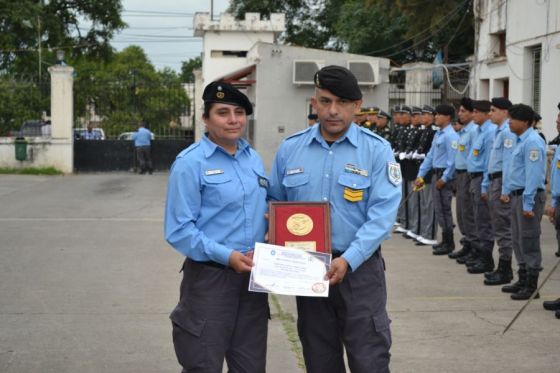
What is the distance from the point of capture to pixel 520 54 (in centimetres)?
1862

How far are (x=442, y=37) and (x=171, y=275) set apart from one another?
88.4 feet

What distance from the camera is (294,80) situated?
27.1m

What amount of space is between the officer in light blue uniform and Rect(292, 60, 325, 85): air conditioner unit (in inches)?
198

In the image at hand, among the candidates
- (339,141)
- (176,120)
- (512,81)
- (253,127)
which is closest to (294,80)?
(253,127)

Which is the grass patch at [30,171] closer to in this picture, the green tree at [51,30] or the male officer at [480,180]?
the green tree at [51,30]

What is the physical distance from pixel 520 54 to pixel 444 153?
26.2ft

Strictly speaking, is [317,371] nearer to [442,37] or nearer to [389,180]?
[389,180]

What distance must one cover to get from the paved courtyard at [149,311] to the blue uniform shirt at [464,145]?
128 centimetres

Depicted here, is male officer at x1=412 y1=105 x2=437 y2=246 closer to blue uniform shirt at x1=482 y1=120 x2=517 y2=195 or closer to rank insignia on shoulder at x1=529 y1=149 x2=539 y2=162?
blue uniform shirt at x1=482 y1=120 x2=517 y2=195

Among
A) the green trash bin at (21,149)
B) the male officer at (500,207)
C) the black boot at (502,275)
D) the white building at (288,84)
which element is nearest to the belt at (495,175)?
the male officer at (500,207)

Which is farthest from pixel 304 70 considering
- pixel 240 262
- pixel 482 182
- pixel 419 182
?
pixel 240 262

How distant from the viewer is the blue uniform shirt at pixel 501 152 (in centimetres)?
873

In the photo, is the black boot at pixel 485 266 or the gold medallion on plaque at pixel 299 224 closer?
the gold medallion on plaque at pixel 299 224

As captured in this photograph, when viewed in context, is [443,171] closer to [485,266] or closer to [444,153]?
[444,153]
